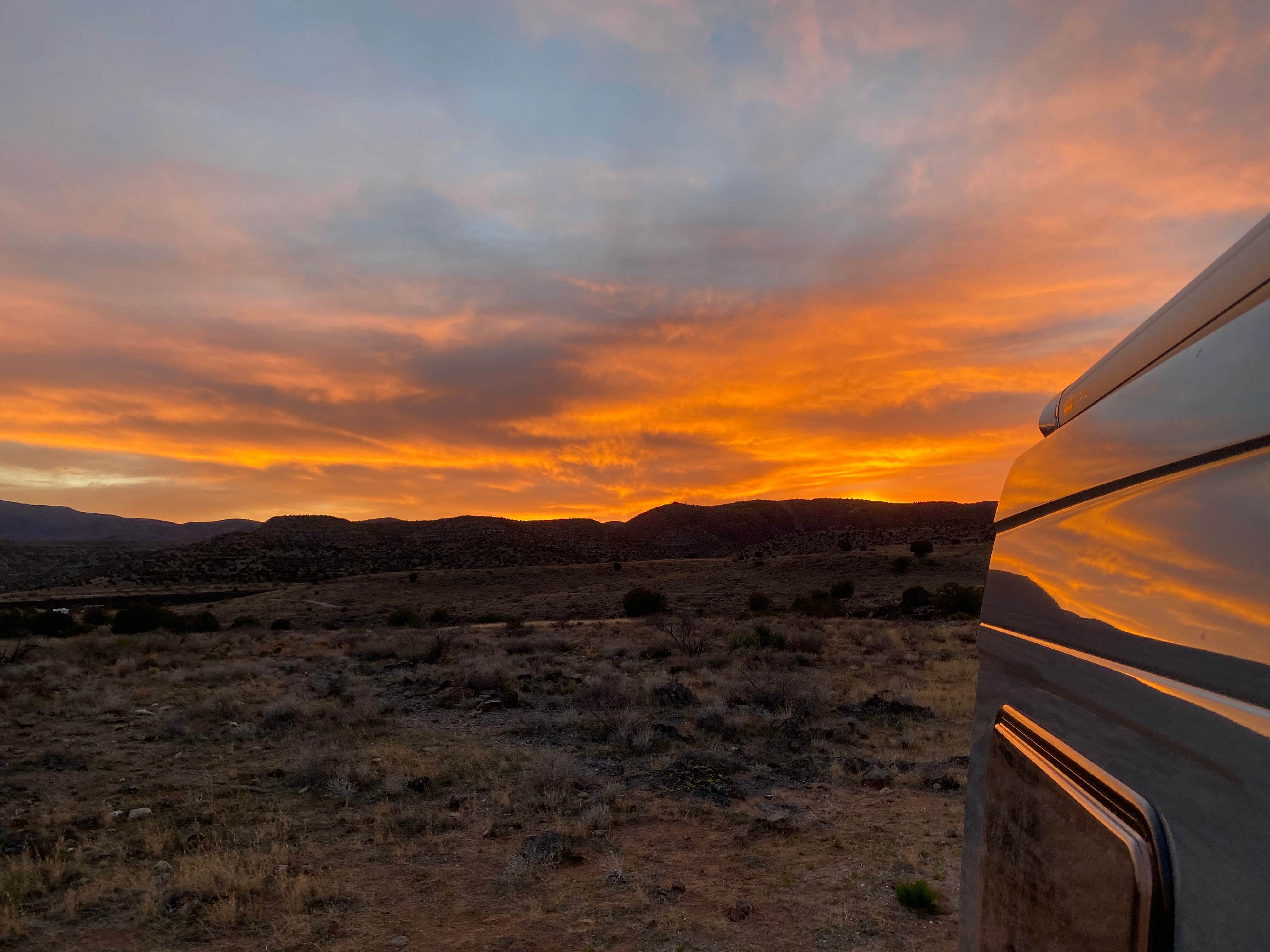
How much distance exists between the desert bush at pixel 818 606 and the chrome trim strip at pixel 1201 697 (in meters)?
29.9

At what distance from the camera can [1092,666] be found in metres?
1.16

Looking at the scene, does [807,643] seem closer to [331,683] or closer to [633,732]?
[633,732]

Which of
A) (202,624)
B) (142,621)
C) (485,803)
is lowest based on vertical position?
(202,624)

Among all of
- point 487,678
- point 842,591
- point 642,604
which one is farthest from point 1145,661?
point 842,591

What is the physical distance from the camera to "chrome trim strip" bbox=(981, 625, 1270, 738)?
27.7 inches

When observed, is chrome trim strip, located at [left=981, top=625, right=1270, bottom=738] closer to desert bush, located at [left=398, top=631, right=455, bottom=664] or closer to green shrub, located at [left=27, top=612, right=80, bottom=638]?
desert bush, located at [left=398, top=631, right=455, bottom=664]

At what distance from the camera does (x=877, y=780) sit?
28.9ft

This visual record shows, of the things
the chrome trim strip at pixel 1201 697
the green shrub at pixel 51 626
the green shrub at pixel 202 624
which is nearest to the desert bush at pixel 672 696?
the chrome trim strip at pixel 1201 697

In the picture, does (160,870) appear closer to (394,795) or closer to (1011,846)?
(394,795)

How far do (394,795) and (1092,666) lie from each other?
29.3 ft

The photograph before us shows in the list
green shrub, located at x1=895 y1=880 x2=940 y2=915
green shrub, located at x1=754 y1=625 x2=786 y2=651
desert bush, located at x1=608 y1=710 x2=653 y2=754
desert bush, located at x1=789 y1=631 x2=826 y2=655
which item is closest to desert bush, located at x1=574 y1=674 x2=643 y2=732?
desert bush, located at x1=608 y1=710 x2=653 y2=754

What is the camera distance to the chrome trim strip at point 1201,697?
704 millimetres

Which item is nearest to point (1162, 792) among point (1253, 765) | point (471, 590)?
point (1253, 765)

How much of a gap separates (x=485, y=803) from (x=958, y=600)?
88.5 feet
